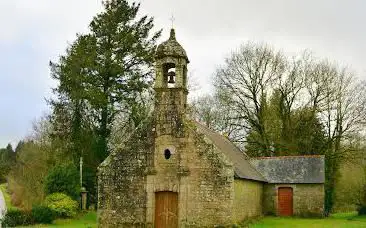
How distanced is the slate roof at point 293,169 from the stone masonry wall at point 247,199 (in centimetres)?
183

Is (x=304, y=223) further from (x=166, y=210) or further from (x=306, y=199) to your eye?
(x=166, y=210)

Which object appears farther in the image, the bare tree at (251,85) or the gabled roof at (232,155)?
the bare tree at (251,85)

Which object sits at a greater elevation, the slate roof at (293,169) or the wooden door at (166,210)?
the slate roof at (293,169)

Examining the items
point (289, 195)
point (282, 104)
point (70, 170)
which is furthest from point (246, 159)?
point (70, 170)

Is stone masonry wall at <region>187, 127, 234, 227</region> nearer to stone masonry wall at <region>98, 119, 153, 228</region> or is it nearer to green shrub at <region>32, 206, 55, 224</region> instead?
stone masonry wall at <region>98, 119, 153, 228</region>

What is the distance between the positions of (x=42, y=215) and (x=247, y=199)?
10981 mm

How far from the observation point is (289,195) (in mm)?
32438

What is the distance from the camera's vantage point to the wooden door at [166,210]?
70.1 feet

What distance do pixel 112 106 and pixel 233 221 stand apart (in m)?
16.1

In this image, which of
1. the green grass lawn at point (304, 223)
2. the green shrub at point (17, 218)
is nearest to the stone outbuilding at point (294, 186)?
the green grass lawn at point (304, 223)

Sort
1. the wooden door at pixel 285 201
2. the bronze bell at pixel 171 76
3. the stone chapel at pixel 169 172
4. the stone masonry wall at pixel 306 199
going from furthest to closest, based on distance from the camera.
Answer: the wooden door at pixel 285 201, the stone masonry wall at pixel 306 199, the bronze bell at pixel 171 76, the stone chapel at pixel 169 172

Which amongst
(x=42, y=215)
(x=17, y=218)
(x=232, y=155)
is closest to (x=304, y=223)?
(x=232, y=155)

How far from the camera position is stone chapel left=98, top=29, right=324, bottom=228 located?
21047 mm

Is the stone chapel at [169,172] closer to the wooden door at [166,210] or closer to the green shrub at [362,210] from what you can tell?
the wooden door at [166,210]
